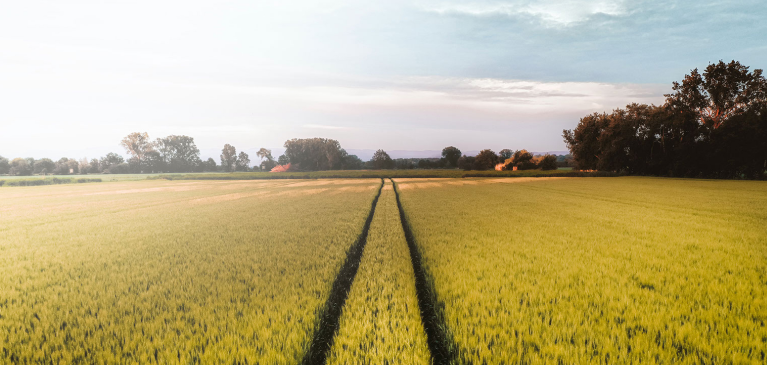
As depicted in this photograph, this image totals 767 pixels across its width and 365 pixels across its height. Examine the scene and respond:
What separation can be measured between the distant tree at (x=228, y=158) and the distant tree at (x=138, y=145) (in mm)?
20448

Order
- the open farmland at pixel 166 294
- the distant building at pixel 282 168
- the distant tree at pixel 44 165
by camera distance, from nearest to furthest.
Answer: the open farmland at pixel 166 294
the distant tree at pixel 44 165
the distant building at pixel 282 168

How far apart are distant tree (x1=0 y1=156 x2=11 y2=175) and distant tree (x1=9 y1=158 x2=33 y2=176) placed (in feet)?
2.10

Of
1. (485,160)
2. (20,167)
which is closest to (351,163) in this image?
(485,160)

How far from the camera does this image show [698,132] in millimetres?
45812

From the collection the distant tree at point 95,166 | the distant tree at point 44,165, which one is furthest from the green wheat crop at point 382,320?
the distant tree at point 95,166

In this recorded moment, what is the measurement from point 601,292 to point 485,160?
103529 mm

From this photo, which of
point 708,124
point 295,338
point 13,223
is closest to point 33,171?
point 13,223

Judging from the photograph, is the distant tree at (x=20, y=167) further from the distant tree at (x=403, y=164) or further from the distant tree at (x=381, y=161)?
the distant tree at (x=403, y=164)

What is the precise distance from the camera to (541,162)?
91.7 meters

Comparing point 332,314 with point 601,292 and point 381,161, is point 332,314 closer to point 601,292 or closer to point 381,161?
point 601,292

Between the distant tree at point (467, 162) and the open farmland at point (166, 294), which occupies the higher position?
the distant tree at point (467, 162)

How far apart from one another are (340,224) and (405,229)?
2451 mm

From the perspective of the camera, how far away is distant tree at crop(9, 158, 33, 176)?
80.8m

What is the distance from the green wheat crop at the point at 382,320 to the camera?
3285 millimetres
